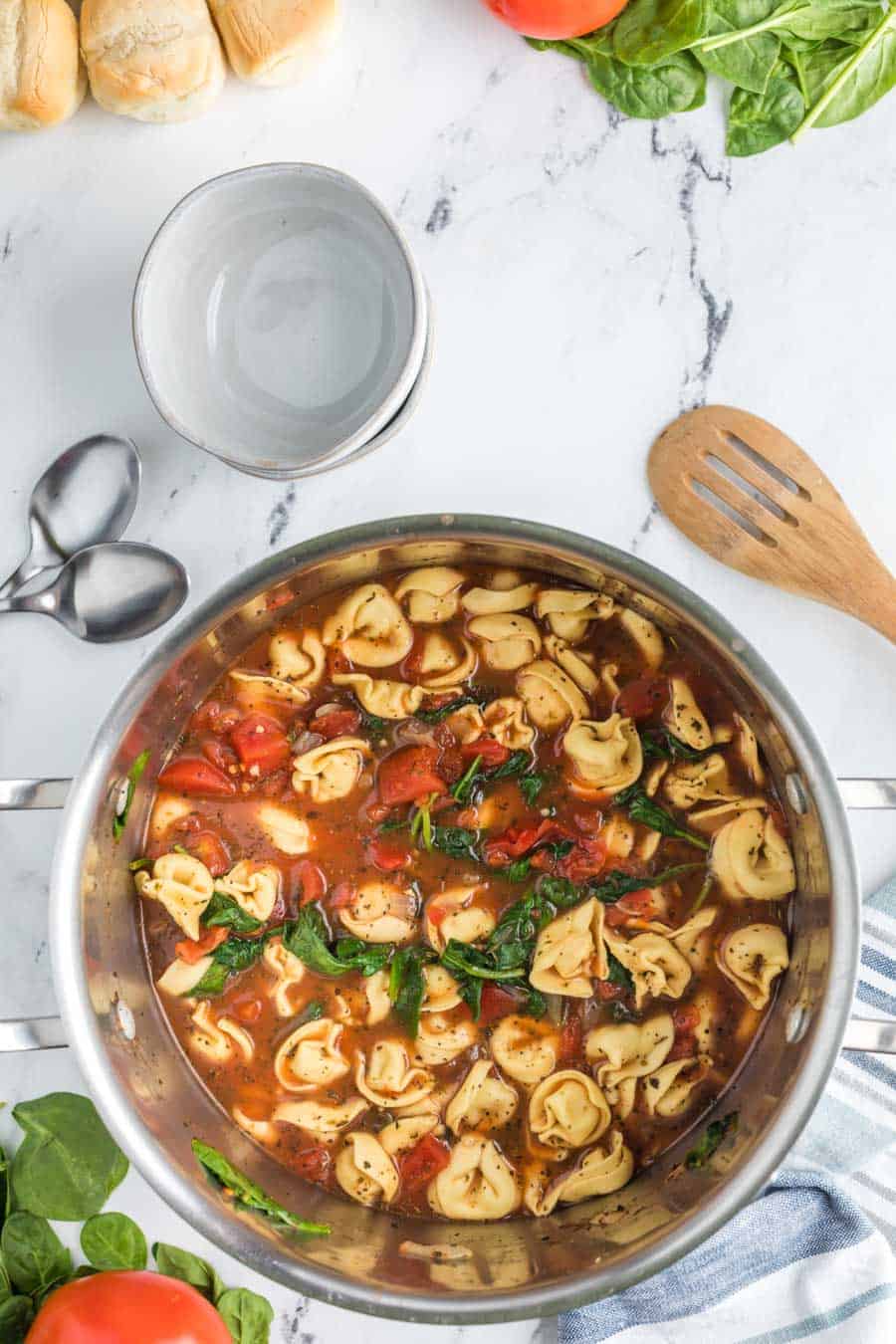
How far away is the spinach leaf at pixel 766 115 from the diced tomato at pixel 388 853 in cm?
164

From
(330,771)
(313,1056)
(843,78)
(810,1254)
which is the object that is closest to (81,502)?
(330,771)

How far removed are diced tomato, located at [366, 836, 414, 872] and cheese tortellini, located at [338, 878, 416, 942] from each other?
4cm

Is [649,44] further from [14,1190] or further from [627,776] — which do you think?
[14,1190]

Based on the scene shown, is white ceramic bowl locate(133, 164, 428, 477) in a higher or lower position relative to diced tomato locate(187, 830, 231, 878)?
higher

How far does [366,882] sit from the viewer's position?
2855 millimetres

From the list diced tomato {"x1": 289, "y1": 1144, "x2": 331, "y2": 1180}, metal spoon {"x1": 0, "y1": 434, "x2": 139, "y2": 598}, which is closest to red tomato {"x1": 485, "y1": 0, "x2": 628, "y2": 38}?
metal spoon {"x1": 0, "y1": 434, "x2": 139, "y2": 598}

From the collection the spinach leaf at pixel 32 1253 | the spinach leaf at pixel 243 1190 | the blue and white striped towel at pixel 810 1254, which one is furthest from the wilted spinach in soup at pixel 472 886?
the spinach leaf at pixel 32 1253

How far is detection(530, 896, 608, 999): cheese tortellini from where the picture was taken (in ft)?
9.33

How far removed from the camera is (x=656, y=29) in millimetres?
2727

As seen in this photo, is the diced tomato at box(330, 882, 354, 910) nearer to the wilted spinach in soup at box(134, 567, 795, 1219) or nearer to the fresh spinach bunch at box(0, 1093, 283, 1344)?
the wilted spinach in soup at box(134, 567, 795, 1219)

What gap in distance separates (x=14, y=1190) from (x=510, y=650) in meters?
1.59

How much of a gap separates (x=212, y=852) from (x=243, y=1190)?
70cm

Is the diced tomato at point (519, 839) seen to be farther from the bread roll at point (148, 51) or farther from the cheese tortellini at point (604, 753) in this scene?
the bread roll at point (148, 51)

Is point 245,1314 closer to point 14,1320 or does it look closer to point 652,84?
point 14,1320
